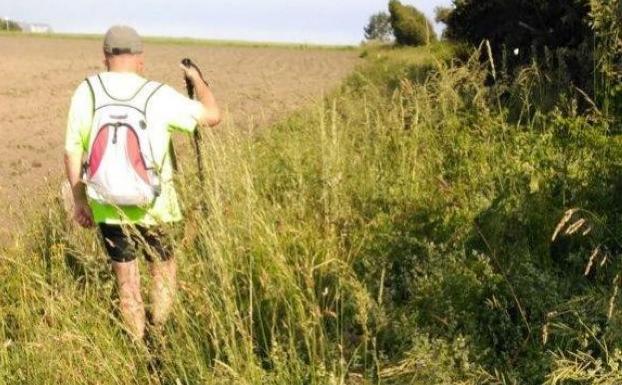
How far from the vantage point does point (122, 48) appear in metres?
3.76

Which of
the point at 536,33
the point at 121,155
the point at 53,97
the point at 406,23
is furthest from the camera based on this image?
the point at 406,23

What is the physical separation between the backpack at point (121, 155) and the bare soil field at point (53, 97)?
2.92 ft

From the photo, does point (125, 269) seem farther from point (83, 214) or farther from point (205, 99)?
point (205, 99)

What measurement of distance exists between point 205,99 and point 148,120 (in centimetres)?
42

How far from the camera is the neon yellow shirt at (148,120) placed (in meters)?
3.71

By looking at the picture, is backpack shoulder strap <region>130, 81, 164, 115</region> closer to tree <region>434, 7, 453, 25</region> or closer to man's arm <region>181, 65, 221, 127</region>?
man's arm <region>181, 65, 221, 127</region>

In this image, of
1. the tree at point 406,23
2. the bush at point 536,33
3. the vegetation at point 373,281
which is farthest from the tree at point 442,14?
the tree at point 406,23

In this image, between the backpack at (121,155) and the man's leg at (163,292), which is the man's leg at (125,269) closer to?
the man's leg at (163,292)

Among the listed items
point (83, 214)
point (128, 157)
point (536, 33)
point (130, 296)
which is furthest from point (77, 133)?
point (536, 33)

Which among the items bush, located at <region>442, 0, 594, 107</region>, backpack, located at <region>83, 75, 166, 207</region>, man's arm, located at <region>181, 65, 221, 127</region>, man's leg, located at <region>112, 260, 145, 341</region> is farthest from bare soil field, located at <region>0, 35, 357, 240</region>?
bush, located at <region>442, 0, 594, 107</region>

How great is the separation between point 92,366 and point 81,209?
1.00m

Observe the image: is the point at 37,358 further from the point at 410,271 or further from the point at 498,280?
the point at 498,280

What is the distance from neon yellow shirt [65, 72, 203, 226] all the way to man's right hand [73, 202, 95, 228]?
0.55 feet

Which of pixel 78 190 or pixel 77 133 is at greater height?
pixel 77 133
